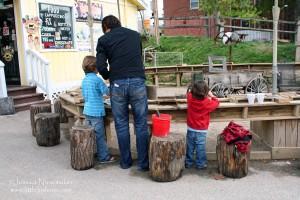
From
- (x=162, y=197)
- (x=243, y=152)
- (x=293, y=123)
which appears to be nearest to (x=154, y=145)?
(x=162, y=197)

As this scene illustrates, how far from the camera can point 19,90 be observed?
1020 cm

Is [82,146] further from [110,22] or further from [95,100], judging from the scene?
[110,22]

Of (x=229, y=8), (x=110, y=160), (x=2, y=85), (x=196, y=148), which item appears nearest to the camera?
(x=196, y=148)

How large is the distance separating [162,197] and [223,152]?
105cm

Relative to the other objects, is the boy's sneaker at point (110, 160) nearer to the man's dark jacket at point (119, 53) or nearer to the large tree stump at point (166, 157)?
the large tree stump at point (166, 157)

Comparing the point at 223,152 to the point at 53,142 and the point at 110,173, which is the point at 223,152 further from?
the point at 53,142

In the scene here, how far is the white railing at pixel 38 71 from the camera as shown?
10.3 m

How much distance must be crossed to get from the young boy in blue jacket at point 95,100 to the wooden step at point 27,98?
5.18 metres

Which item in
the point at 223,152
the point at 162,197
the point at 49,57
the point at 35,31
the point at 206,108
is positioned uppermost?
the point at 35,31

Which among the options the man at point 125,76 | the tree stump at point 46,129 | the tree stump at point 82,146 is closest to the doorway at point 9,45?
the tree stump at point 46,129

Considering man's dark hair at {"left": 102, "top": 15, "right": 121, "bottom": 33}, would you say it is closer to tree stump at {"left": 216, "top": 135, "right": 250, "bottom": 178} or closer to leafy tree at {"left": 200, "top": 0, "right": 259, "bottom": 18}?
tree stump at {"left": 216, "top": 135, "right": 250, "bottom": 178}

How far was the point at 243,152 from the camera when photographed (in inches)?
182

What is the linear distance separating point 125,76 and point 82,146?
1.15m

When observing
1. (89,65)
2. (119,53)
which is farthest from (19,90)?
(119,53)
